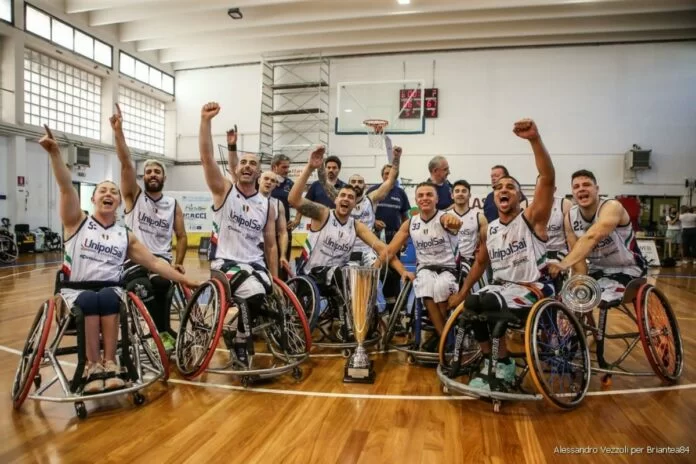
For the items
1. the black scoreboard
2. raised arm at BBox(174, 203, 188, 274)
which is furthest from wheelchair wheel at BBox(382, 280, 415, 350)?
the black scoreboard

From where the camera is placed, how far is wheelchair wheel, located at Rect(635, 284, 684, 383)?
9.39 ft

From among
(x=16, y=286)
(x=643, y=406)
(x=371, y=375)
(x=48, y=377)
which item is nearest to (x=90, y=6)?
(x=16, y=286)

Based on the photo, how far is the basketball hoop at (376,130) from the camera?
11.4 m

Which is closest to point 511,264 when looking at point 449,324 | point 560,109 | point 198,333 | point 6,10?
point 449,324

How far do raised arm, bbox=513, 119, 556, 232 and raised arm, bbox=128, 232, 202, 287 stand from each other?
209 centimetres

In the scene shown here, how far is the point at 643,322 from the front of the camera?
9.30 feet

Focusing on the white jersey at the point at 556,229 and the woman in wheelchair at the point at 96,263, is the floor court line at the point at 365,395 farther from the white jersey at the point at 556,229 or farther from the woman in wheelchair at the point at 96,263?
the white jersey at the point at 556,229

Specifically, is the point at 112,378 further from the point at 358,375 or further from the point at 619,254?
the point at 619,254

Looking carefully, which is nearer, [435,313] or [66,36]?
[435,313]

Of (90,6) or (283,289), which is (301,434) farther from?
(90,6)

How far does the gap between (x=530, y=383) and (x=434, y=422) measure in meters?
0.97

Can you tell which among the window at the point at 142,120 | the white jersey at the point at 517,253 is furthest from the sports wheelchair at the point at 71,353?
the window at the point at 142,120

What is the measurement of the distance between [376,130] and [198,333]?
30.5ft

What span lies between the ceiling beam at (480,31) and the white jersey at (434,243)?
10.3 meters
